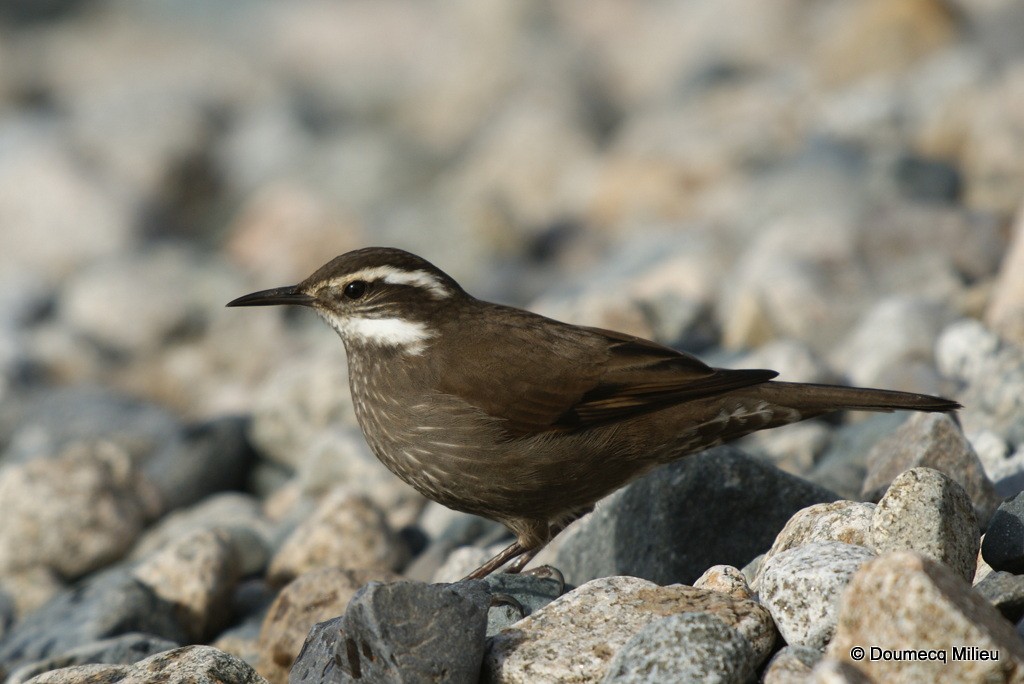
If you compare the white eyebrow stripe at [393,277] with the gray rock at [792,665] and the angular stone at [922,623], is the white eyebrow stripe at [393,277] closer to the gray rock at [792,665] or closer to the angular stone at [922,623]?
the gray rock at [792,665]

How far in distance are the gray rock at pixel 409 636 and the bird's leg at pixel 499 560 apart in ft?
4.59

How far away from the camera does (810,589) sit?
13.8ft

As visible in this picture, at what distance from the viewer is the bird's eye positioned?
20.6ft

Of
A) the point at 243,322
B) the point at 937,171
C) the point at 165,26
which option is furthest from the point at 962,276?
the point at 165,26

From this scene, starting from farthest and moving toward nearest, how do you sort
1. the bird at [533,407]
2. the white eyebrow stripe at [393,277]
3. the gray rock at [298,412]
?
the gray rock at [298,412], the white eyebrow stripe at [393,277], the bird at [533,407]

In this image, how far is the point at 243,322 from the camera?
12984 mm

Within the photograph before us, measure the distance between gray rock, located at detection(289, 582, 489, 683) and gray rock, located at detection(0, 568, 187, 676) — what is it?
227 centimetres

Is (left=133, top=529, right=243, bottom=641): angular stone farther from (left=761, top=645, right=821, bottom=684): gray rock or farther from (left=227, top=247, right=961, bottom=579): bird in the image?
(left=761, top=645, right=821, bottom=684): gray rock

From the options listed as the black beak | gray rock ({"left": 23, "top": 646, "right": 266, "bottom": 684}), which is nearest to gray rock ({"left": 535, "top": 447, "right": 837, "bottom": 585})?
the black beak

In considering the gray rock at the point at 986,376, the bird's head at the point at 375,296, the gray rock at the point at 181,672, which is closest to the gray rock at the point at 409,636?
the gray rock at the point at 181,672

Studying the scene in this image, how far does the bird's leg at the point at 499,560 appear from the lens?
579cm

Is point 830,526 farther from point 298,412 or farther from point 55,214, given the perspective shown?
point 55,214

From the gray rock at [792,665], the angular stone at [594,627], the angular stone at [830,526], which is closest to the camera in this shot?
the gray rock at [792,665]

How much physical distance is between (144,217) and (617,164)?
21.4 ft
